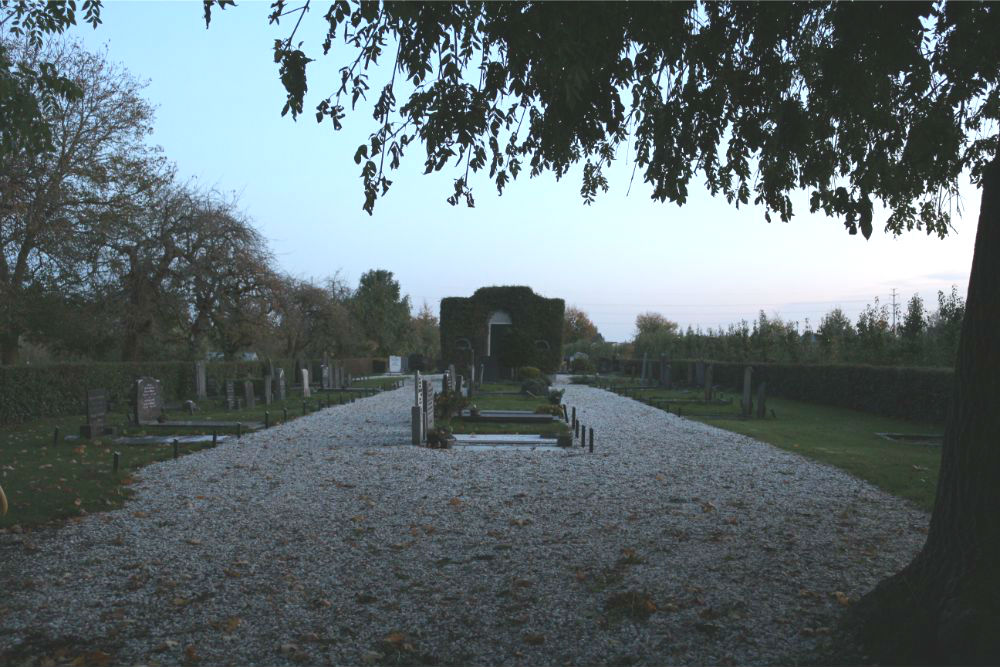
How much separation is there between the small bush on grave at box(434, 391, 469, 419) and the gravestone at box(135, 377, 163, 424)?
6.27m

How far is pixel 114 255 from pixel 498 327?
23.7m

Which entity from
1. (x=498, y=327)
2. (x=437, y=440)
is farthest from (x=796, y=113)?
(x=498, y=327)

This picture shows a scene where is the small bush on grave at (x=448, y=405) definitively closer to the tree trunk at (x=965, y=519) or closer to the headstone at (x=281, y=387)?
the headstone at (x=281, y=387)

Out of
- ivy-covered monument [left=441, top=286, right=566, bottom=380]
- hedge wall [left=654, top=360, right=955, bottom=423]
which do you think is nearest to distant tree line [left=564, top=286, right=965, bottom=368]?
hedge wall [left=654, top=360, right=955, bottom=423]

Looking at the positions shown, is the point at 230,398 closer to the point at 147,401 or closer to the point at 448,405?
the point at 147,401

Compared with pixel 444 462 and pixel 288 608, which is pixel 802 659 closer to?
pixel 288 608

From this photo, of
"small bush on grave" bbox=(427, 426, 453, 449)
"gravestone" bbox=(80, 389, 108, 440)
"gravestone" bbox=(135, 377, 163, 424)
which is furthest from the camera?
"gravestone" bbox=(135, 377, 163, 424)

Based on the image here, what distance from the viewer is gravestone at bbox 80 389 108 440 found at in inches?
553

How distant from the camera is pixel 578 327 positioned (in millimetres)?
101438

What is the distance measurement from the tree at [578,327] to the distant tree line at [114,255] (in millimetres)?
63436

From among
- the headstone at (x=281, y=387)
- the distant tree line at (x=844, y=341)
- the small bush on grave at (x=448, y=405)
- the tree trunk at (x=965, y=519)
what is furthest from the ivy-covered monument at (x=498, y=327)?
the tree trunk at (x=965, y=519)

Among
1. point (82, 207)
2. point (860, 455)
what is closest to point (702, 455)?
Answer: point (860, 455)

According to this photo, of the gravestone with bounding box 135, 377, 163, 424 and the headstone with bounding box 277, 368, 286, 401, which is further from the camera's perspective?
the headstone with bounding box 277, 368, 286, 401

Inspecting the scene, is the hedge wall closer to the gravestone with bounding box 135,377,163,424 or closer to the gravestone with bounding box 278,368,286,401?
the gravestone with bounding box 135,377,163,424
